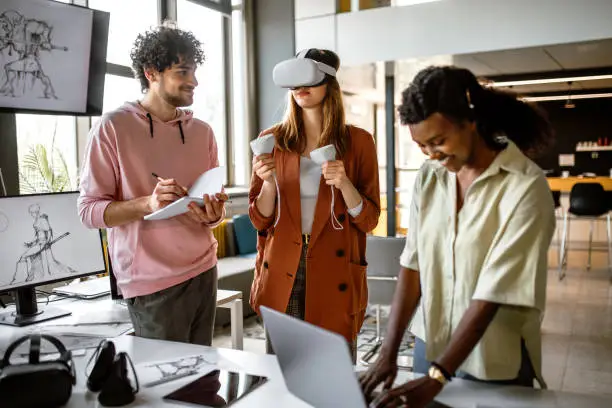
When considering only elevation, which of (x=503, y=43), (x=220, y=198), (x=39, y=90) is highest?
(x=503, y=43)

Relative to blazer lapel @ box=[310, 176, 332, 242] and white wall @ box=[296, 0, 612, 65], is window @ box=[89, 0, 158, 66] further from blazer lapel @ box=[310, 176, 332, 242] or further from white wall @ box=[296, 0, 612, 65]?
blazer lapel @ box=[310, 176, 332, 242]

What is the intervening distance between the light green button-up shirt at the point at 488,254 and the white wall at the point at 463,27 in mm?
4843

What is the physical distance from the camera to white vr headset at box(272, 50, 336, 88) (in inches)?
75.7

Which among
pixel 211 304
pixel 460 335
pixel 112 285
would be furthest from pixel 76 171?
pixel 460 335

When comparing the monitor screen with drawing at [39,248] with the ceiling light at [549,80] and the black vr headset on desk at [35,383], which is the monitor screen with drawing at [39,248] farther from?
the ceiling light at [549,80]

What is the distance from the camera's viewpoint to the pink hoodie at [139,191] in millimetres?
1880

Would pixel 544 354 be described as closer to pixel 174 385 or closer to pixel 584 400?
pixel 584 400

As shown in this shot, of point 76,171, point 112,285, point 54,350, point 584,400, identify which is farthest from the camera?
point 76,171

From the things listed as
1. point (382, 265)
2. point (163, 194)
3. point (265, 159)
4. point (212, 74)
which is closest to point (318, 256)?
point (265, 159)

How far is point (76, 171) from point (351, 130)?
3293mm

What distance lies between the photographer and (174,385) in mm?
1453

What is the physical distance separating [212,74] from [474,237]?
6041 millimetres

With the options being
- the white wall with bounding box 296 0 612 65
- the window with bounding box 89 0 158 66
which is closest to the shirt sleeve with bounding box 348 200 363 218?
the window with bounding box 89 0 158 66

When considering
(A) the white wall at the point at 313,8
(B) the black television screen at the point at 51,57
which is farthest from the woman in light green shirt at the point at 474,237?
(A) the white wall at the point at 313,8
